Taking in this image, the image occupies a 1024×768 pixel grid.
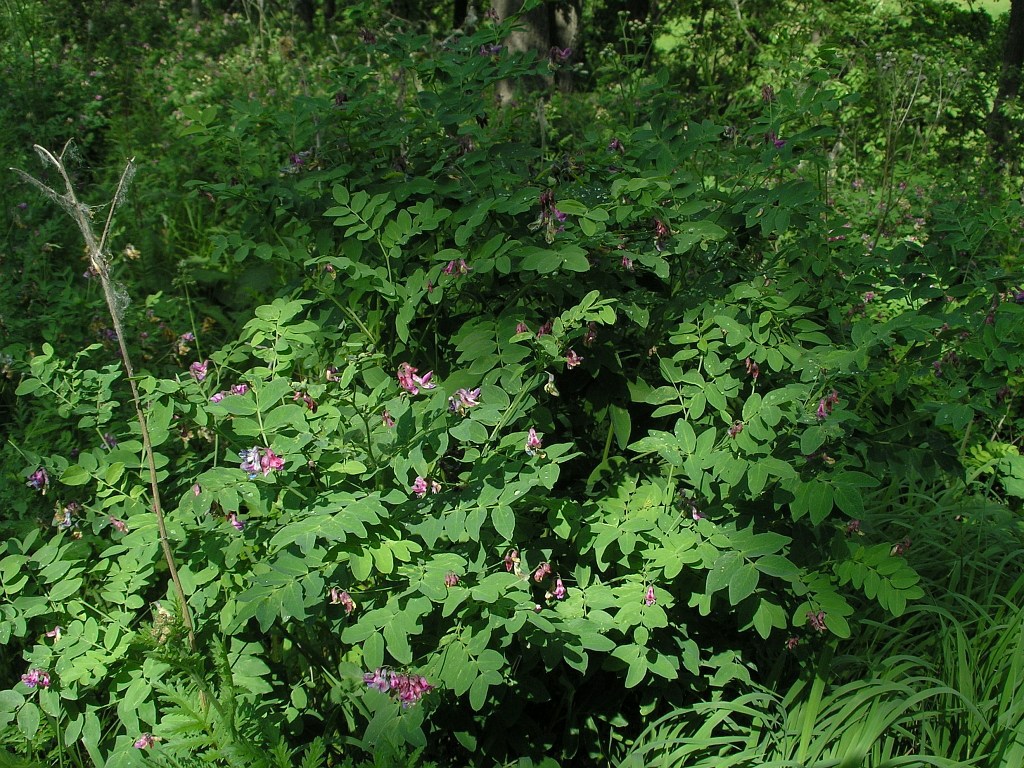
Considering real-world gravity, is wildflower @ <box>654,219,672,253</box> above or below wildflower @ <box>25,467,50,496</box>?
above

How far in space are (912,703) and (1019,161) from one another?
5423 mm

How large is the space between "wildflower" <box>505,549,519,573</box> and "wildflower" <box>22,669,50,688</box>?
1064 mm

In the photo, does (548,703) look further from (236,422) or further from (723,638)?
(236,422)

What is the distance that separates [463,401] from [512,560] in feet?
1.22

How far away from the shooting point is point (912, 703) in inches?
81.3

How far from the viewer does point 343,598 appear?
1916 mm

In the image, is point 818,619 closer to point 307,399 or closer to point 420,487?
point 420,487

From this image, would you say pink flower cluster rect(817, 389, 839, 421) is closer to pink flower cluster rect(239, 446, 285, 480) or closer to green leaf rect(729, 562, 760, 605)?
green leaf rect(729, 562, 760, 605)

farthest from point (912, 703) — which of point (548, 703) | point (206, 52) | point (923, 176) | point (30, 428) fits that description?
point (206, 52)

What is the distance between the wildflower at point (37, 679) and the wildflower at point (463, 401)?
109cm

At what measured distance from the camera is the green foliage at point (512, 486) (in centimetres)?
186

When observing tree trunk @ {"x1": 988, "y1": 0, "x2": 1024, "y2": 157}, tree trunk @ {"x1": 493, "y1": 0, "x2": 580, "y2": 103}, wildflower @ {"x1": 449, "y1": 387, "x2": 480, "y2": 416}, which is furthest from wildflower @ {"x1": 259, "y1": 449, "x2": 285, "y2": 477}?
tree trunk @ {"x1": 988, "y1": 0, "x2": 1024, "y2": 157}

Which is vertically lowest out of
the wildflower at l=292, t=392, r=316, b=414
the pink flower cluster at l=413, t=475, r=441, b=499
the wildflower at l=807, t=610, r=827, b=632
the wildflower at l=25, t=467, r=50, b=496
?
the wildflower at l=807, t=610, r=827, b=632

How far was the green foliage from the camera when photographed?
6.09 ft
